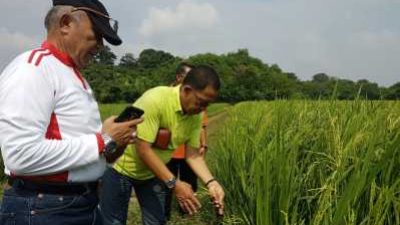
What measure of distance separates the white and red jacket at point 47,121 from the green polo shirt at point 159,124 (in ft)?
3.40

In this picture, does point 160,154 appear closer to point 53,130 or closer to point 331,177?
point 331,177

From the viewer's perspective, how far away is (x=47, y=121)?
1.69 meters

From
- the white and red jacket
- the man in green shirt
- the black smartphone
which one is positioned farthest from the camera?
the man in green shirt

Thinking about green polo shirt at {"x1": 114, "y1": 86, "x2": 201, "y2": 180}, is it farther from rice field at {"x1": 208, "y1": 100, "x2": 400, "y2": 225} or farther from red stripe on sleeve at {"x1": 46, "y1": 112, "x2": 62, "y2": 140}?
red stripe on sleeve at {"x1": 46, "y1": 112, "x2": 62, "y2": 140}

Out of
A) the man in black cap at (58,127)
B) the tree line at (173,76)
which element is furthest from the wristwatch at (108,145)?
the tree line at (173,76)

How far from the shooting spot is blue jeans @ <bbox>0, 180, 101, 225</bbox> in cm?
175

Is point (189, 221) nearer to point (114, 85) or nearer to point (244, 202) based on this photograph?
point (244, 202)

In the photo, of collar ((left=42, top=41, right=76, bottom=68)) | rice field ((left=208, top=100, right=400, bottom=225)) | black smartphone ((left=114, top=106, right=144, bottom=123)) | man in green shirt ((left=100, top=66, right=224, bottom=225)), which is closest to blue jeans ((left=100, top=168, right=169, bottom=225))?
man in green shirt ((left=100, top=66, right=224, bottom=225))

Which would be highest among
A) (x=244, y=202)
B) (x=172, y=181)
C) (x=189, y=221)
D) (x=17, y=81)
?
(x=17, y=81)

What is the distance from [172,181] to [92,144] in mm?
1014

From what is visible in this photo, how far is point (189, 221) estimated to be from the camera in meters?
5.29

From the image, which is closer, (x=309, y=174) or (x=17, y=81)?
(x=17, y=81)

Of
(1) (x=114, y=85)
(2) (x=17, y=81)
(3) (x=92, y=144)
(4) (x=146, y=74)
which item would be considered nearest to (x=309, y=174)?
(3) (x=92, y=144)

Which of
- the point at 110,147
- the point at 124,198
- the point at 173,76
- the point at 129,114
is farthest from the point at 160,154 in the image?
the point at 173,76
